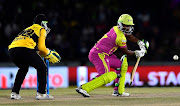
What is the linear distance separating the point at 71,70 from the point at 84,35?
6.86 feet

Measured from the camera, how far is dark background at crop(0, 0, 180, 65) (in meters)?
15.7

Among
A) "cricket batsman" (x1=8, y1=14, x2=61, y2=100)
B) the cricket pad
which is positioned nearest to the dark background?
the cricket pad

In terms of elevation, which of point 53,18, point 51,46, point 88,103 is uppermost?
point 53,18

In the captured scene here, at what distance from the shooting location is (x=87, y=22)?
16844mm

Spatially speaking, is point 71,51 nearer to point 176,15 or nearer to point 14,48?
point 176,15

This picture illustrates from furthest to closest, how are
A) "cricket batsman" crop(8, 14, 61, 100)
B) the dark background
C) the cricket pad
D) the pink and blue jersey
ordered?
the dark background
the pink and blue jersey
the cricket pad
"cricket batsman" crop(8, 14, 61, 100)

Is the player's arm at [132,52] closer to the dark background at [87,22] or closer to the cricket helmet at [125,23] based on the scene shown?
the cricket helmet at [125,23]

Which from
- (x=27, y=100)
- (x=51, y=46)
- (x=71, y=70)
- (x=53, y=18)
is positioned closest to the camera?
(x=27, y=100)

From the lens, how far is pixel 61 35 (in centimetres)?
1638

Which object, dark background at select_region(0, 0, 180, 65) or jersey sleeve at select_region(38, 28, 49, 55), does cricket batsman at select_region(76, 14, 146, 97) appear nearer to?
jersey sleeve at select_region(38, 28, 49, 55)

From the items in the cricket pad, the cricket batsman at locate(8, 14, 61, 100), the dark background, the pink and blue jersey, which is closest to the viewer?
the cricket batsman at locate(8, 14, 61, 100)

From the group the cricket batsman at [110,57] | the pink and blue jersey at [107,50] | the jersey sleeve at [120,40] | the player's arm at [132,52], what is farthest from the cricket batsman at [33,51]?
the player's arm at [132,52]

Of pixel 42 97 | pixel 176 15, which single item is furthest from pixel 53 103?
pixel 176 15

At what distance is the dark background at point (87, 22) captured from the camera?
51.5 ft
